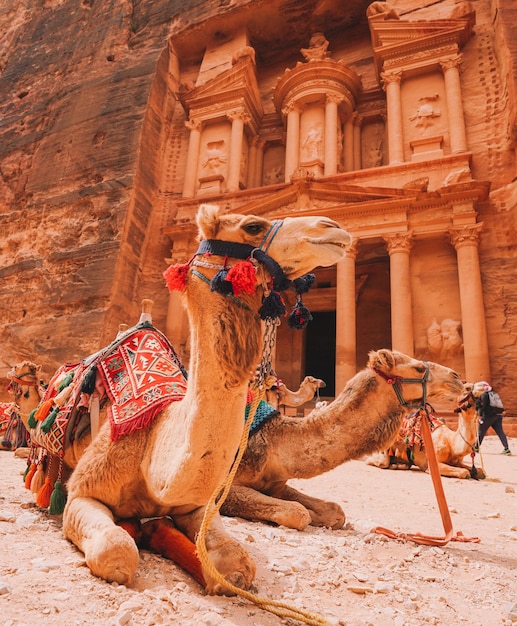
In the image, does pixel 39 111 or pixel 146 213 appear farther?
pixel 39 111

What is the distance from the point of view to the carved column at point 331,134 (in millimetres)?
17573

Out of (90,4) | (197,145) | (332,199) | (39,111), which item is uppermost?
(90,4)

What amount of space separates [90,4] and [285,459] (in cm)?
2953

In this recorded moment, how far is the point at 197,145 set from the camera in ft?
66.2

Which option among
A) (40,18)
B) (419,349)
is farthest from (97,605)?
(40,18)

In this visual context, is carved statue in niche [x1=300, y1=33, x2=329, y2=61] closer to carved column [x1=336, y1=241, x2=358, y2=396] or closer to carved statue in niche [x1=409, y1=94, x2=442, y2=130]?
carved statue in niche [x1=409, y1=94, x2=442, y2=130]

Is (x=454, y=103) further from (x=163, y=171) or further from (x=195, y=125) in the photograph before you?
(x=163, y=171)

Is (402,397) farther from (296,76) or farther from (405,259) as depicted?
(296,76)

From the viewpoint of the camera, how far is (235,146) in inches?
766

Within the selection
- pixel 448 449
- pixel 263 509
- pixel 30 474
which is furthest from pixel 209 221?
pixel 448 449

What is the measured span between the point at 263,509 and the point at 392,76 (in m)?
18.8

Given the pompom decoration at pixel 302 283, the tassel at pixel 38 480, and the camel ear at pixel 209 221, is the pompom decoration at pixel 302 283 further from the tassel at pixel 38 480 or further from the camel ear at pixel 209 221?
the tassel at pixel 38 480

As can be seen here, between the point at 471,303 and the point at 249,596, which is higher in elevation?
the point at 471,303

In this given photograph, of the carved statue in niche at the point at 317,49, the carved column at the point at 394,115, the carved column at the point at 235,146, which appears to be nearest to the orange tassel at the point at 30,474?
the carved column at the point at 394,115
